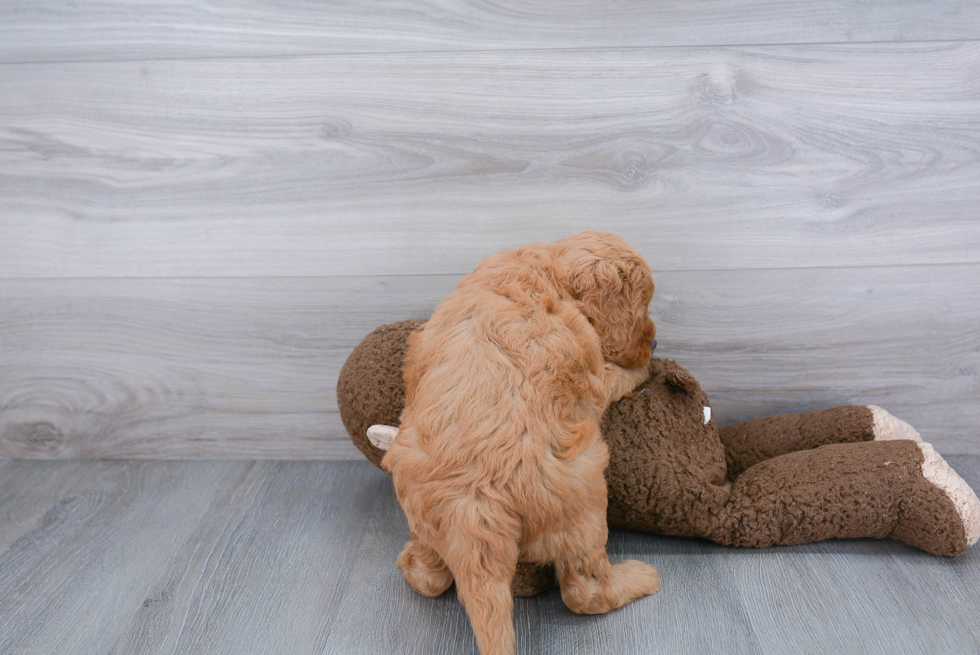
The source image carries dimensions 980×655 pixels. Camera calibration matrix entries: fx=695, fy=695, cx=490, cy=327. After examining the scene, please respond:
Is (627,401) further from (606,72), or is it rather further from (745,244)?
(606,72)

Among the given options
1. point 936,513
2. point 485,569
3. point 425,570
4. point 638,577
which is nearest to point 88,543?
point 425,570

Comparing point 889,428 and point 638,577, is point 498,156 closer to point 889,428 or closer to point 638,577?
point 638,577

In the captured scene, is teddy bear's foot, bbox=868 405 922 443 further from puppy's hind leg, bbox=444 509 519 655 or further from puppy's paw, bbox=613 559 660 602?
puppy's hind leg, bbox=444 509 519 655

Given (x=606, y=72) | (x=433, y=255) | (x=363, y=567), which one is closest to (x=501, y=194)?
(x=433, y=255)

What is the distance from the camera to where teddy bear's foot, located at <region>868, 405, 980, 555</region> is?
117 cm

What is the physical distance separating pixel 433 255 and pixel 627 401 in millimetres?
521

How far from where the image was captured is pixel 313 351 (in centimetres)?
158

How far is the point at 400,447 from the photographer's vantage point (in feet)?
3.42

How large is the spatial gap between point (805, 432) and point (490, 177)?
83 cm

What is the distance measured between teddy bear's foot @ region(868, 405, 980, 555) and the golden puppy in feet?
1.52

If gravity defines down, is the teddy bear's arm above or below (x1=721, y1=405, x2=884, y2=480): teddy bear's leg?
above

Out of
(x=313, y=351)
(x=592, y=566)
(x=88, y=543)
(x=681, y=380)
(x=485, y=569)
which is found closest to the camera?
(x=485, y=569)

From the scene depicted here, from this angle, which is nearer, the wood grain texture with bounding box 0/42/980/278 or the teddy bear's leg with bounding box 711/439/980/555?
the teddy bear's leg with bounding box 711/439/980/555

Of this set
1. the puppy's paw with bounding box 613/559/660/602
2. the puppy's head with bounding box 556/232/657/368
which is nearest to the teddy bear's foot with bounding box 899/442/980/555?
the puppy's paw with bounding box 613/559/660/602
